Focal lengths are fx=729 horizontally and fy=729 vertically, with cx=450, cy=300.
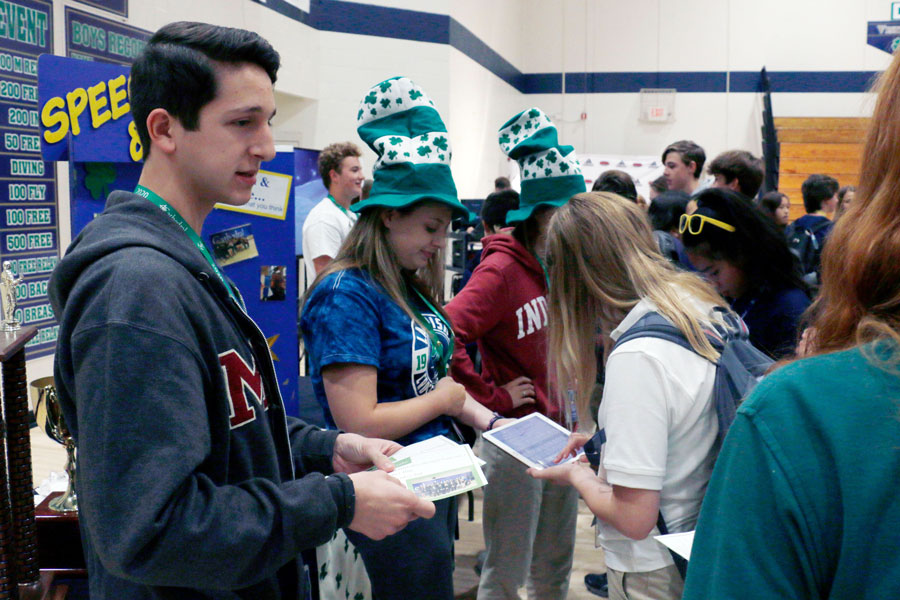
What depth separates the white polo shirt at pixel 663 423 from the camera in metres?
1.42

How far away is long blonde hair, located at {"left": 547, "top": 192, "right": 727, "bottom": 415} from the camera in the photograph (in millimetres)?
1649

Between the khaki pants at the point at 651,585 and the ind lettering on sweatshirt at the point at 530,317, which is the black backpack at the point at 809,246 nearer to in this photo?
the ind lettering on sweatshirt at the point at 530,317

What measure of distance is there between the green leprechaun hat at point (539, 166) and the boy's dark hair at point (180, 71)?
5.66 ft

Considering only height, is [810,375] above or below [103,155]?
below

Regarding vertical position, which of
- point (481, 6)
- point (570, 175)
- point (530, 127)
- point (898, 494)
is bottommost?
point (898, 494)

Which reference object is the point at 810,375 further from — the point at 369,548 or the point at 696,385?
the point at 369,548

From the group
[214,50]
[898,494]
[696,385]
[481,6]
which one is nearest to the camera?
[898,494]

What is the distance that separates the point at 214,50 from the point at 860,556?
1.05 metres

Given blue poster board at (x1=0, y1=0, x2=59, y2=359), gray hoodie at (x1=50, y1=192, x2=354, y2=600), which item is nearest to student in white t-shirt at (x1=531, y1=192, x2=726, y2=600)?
gray hoodie at (x1=50, y1=192, x2=354, y2=600)

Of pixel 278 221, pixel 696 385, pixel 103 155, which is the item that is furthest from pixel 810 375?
pixel 278 221

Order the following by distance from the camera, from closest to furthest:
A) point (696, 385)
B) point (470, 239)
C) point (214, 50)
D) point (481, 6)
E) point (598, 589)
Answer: point (214, 50)
point (696, 385)
point (598, 589)
point (470, 239)
point (481, 6)

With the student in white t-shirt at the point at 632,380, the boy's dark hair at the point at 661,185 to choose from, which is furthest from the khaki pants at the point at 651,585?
the boy's dark hair at the point at 661,185

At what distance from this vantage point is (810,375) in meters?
0.59

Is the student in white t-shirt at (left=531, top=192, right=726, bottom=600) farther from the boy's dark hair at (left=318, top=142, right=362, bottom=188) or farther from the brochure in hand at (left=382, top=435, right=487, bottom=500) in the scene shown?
the boy's dark hair at (left=318, top=142, right=362, bottom=188)
